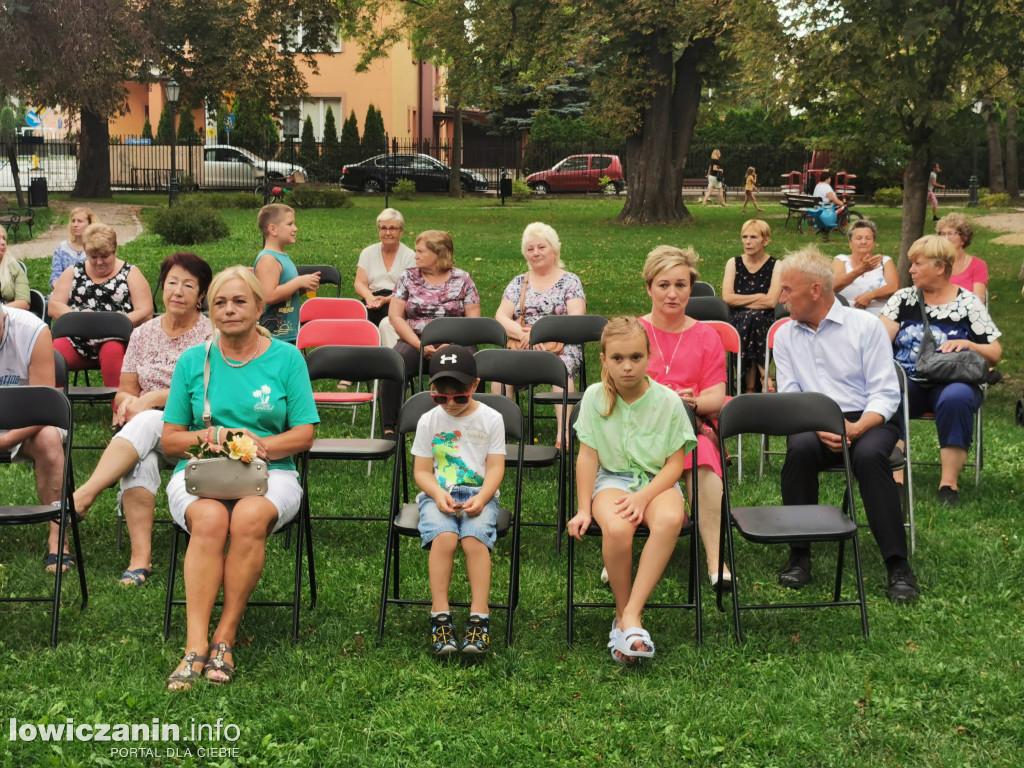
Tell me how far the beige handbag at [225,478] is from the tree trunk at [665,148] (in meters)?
21.3

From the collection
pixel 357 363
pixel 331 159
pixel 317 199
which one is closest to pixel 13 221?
pixel 317 199

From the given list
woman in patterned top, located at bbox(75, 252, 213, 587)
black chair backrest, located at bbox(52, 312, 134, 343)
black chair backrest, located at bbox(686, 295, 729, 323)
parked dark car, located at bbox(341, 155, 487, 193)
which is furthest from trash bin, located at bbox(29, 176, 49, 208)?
woman in patterned top, located at bbox(75, 252, 213, 587)

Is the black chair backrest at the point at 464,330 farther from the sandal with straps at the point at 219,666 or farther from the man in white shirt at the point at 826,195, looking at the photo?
the man in white shirt at the point at 826,195

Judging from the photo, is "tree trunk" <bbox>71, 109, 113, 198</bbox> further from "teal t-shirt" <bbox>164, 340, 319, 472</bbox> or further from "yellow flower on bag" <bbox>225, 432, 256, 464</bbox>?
"yellow flower on bag" <bbox>225, 432, 256, 464</bbox>

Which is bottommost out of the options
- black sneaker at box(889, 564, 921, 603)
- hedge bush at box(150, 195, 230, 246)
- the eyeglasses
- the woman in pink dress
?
black sneaker at box(889, 564, 921, 603)

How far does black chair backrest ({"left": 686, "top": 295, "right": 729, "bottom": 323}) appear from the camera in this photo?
27.2 feet

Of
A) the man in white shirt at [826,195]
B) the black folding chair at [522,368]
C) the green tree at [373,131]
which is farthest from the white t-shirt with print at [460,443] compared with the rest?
the green tree at [373,131]

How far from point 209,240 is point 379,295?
433 inches

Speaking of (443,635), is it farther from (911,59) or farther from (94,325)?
(911,59)

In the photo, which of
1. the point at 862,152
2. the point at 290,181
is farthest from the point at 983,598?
the point at 290,181

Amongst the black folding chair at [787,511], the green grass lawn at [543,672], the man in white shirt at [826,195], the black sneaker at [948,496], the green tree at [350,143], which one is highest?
the green tree at [350,143]

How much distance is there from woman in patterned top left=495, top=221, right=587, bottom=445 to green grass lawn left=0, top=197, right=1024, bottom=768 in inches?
62.4

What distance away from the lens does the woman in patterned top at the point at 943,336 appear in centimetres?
672

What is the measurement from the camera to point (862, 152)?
15320 mm
